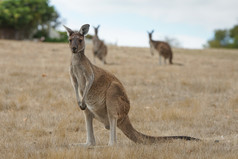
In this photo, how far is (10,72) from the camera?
11125 millimetres

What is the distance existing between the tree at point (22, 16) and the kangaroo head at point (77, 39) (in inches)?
1075

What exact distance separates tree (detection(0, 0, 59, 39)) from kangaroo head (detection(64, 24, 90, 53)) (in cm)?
2731

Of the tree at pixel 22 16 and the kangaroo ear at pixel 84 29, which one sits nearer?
the kangaroo ear at pixel 84 29

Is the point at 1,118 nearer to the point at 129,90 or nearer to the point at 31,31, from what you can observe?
the point at 129,90

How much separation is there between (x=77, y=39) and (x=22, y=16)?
28.6 metres

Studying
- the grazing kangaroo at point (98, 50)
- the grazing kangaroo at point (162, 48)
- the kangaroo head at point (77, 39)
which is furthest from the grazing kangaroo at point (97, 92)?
the grazing kangaroo at point (162, 48)

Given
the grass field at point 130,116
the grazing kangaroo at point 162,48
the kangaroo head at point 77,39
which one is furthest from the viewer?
the grazing kangaroo at point 162,48

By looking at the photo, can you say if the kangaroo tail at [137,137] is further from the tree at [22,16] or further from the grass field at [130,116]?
the tree at [22,16]

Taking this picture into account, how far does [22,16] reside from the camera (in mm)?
31688

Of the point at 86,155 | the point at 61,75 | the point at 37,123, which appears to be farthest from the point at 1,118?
the point at 61,75

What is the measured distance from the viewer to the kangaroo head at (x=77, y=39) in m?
4.46

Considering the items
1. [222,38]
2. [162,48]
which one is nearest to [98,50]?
[162,48]

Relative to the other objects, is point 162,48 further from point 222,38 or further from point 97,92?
point 222,38

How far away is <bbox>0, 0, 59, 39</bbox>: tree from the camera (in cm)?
3122
